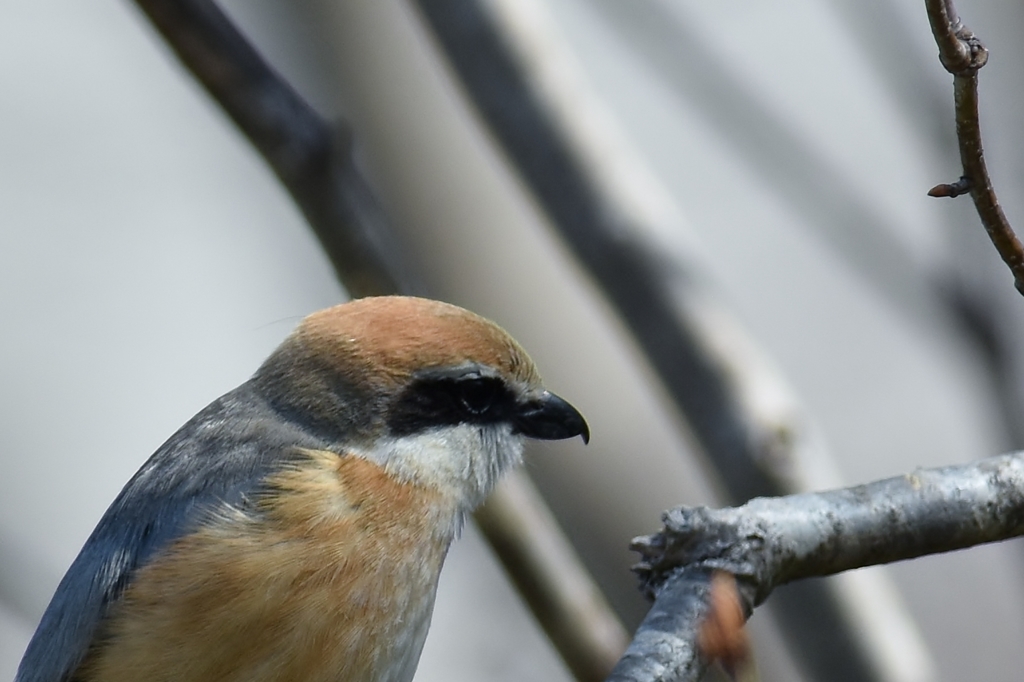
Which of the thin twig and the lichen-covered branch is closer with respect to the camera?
the thin twig

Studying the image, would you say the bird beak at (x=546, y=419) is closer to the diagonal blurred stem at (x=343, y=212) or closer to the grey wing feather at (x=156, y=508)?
the diagonal blurred stem at (x=343, y=212)

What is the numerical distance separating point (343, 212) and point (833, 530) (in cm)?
150

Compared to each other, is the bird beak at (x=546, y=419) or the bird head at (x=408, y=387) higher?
the bird head at (x=408, y=387)

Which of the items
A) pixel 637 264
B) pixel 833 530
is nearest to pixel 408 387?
pixel 637 264

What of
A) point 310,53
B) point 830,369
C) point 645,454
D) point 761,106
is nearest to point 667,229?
point 761,106

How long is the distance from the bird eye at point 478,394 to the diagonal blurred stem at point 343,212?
0.27 meters

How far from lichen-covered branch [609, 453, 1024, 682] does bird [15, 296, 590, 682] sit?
2.68 feet

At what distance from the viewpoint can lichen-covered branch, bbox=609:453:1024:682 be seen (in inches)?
107

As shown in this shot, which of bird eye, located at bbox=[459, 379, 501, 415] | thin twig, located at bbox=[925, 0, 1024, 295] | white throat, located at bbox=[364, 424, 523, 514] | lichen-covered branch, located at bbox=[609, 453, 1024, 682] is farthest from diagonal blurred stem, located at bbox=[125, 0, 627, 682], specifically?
thin twig, located at bbox=[925, 0, 1024, 295]

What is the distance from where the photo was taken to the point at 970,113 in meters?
2.30

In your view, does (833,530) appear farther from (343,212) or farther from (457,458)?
(343,212)

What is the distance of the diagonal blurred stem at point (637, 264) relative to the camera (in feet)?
13.7

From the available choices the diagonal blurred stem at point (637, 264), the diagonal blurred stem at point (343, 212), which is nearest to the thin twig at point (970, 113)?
the diagonal blurred stem at point (343, 212)

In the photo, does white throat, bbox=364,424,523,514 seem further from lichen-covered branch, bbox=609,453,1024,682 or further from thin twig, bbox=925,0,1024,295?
thin twig, bbox=925,0,1024,295
